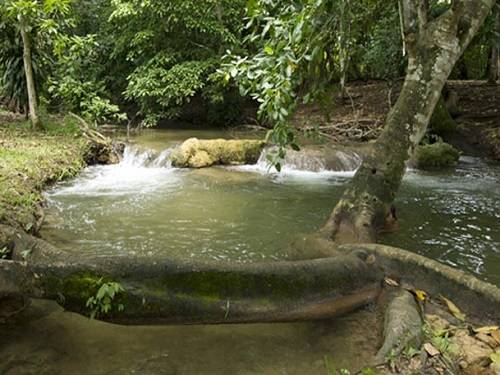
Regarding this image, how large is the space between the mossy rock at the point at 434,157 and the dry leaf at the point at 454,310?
7705 millimetres

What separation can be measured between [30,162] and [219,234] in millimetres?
4265

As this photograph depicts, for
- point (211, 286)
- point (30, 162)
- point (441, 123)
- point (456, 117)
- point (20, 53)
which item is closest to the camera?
point (211, 286)

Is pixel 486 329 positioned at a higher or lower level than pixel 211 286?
lower

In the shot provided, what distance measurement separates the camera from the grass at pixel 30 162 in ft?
17.4

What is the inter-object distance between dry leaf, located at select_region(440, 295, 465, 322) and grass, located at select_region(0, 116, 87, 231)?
4.19 m

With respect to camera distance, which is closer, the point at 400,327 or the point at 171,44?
the point at 400,327

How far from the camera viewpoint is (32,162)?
7980mm

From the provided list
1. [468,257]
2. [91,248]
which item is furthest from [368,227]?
[91,248]

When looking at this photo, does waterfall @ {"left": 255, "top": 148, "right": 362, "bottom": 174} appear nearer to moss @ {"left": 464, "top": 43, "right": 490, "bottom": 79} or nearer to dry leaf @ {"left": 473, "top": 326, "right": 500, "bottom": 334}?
dry leaf @ {"left": 473, "top": 326, "right": 500, "bottom": 334}

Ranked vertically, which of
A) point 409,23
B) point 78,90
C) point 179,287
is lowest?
point 179,287

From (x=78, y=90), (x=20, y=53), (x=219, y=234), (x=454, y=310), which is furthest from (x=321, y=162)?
(x=20, y=53)

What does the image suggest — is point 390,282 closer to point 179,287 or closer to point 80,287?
point 179,287

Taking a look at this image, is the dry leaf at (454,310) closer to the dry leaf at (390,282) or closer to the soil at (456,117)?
the dry leaf at (390,282)

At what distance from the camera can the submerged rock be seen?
10.4 metres
